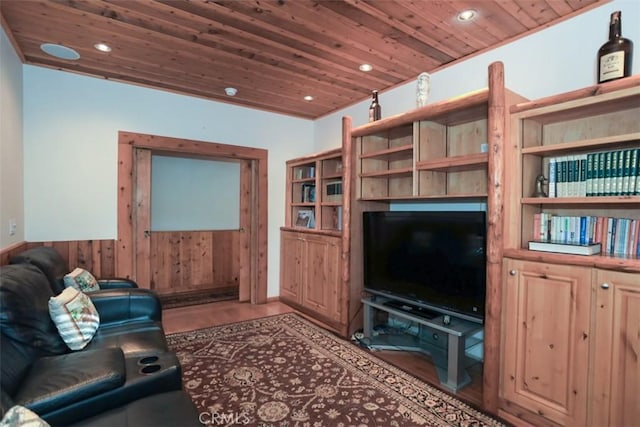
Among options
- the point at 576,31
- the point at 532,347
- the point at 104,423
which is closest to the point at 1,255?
the point at 104,423

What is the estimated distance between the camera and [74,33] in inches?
102

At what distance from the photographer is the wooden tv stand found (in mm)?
2389

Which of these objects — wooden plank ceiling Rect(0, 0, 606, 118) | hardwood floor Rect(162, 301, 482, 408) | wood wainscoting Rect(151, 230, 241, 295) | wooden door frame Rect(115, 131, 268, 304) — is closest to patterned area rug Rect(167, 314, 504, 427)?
hardwood floor Rect(162, 301, 482, 408)

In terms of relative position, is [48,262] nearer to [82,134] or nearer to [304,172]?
[82,134]

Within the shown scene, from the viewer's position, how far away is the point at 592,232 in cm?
201

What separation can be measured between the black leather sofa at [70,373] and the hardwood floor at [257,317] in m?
1.77

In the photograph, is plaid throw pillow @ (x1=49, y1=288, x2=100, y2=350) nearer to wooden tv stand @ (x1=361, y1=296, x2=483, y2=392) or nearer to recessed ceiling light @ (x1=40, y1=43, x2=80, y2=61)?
recessed ceiling light @ (x1=40, y1=43, x2=80, y2=61)

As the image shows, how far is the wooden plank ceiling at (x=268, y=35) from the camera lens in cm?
222

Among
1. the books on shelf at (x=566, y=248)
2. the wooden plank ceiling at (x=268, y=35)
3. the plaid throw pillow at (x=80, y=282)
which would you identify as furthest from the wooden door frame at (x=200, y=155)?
the books on shelf at (x=566, y=248)

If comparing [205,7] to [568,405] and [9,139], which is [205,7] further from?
[568,405]

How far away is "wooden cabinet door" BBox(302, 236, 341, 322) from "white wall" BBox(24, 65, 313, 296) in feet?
6.27

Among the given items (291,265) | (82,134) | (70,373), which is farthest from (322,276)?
(82,134)

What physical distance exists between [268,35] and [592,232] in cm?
264

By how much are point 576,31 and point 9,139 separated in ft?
14.1
